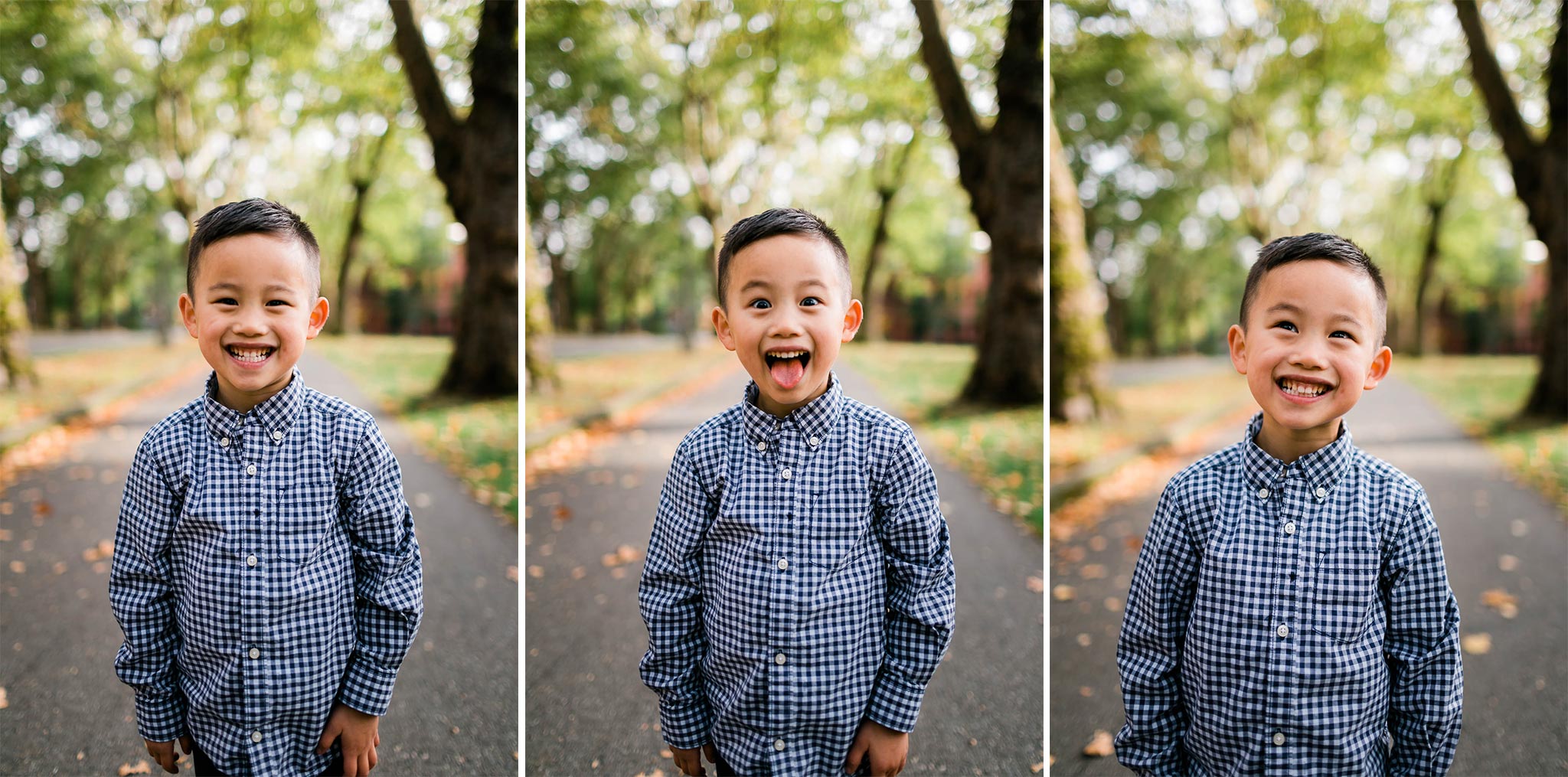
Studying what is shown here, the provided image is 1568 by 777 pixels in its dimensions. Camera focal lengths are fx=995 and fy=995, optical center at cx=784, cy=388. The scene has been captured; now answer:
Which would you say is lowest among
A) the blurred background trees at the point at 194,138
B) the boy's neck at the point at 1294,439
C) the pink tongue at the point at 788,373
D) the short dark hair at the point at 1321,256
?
the boy's neck at the point at 1294,439

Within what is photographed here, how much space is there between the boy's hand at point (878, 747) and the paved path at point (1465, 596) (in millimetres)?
1337

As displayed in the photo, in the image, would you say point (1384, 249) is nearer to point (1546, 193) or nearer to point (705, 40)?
point (1546, 193)

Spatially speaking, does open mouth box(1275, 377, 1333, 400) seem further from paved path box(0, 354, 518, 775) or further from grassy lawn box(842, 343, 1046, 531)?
paved path box(0, 354, 518, 775)

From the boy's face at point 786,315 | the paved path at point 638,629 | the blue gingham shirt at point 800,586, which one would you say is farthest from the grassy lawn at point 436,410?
the boy's face at point 786,315

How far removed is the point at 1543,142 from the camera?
139 inches

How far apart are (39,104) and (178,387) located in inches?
39.2

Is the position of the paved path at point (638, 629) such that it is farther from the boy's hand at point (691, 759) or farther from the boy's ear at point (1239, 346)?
the boy's ear at point (1239, 346)

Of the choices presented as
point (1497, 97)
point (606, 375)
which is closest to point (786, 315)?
point (606, 375)

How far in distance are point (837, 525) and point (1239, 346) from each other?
2.46 ft

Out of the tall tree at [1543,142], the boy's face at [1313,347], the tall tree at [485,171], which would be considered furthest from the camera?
the tall tree at [1543,142]

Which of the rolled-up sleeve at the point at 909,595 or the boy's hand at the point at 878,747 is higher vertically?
the rolled-up sleeve at the point at 909,595

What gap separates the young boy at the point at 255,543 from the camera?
1721 millimetres

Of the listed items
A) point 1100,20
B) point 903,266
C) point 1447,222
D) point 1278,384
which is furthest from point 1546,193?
point 1278,384

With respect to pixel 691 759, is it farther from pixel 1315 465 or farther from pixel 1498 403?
pixel 1498 403
